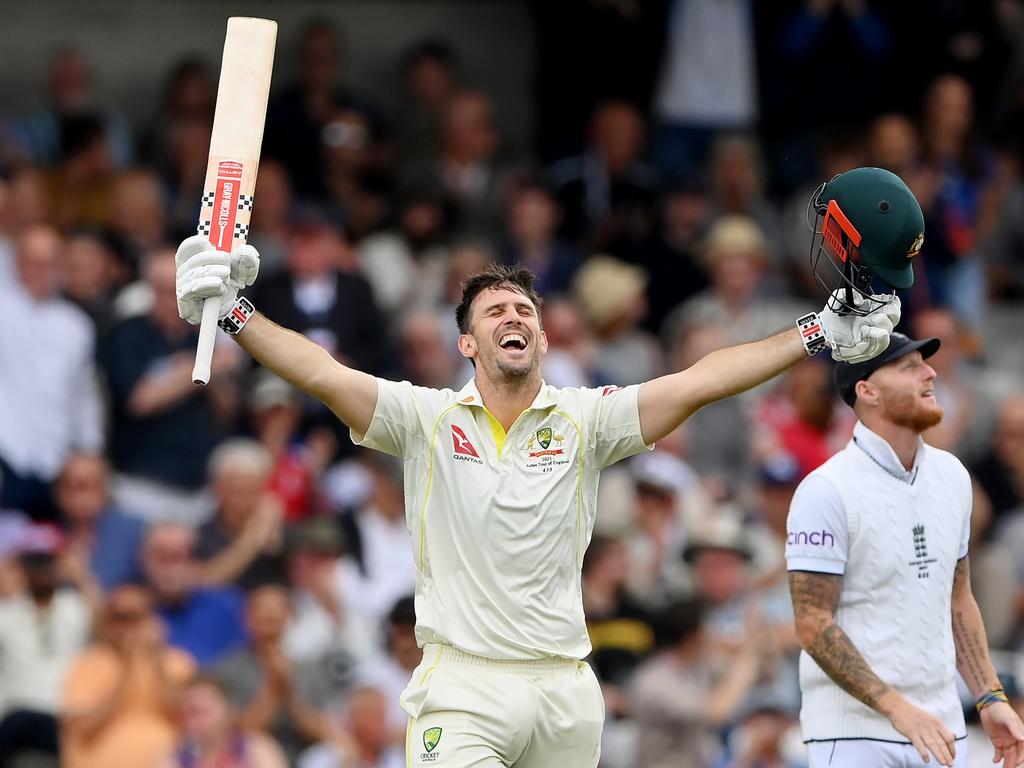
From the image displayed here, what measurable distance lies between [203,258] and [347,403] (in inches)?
30.8

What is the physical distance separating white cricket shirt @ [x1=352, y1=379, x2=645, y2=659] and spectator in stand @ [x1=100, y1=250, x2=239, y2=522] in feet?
17.6

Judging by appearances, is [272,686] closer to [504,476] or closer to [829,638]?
[504,476]

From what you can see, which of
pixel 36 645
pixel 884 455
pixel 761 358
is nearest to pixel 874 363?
pixel 884 455

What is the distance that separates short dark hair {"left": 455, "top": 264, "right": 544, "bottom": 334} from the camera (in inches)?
322

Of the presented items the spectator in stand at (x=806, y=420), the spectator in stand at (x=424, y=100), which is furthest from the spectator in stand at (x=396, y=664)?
the spectator in stand at (x=424, y=100)

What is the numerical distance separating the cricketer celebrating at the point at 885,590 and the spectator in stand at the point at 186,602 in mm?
4922

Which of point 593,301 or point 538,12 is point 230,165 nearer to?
point 593,301

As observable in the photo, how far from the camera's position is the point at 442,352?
45.3 ft

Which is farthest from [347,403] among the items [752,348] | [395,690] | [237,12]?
[237,12]

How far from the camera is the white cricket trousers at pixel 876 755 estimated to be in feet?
26.6

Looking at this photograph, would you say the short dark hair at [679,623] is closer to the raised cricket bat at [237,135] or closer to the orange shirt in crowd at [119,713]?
the orange shirt in crowd at [119,713]

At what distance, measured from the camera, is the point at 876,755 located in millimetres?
8094

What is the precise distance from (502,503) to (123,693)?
15.5 ft

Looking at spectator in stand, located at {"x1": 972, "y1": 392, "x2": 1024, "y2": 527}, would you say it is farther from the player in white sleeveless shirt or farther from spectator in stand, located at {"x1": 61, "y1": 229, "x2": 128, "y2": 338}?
the player in white sleeveless shirt
